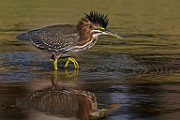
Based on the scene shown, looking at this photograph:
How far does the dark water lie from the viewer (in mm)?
9797

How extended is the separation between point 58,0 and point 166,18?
28.8 feet

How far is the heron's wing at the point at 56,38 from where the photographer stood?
1383 centimetres

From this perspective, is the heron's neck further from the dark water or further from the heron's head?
the dark water

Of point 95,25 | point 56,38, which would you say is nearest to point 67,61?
point 56,38

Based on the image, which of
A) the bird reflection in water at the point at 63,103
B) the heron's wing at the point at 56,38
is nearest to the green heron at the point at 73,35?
the heron's wing at the point at 56,38

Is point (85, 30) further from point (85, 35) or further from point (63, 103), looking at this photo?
point (63, 103)

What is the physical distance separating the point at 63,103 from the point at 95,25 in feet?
12.4

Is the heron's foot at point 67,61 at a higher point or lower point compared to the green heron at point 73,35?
lower

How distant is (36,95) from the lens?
10.9m

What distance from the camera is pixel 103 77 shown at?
1277 cm

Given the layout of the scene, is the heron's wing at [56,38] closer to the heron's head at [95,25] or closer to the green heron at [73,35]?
the green heron at [73,35]

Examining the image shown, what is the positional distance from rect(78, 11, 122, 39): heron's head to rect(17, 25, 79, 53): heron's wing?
9.5 inches

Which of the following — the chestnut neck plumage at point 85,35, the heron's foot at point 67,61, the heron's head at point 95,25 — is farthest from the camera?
the heron's foot at point 67,61

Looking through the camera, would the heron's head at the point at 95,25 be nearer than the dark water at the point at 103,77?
No
